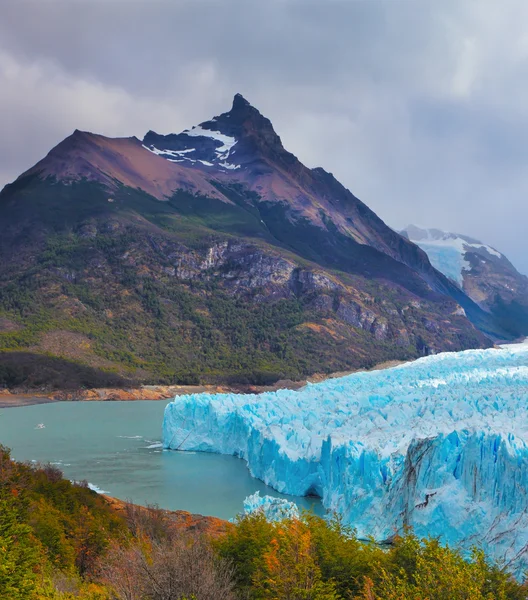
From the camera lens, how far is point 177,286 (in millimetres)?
109125

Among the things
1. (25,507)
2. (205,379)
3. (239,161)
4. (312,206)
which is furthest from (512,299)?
(25,507)

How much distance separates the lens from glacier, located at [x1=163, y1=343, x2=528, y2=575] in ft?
67.9

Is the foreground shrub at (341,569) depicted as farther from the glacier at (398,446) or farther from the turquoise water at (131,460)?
→ the turquoise water at (131,460)

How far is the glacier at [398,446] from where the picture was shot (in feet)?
67.9

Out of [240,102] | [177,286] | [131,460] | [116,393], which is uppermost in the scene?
[240,102]

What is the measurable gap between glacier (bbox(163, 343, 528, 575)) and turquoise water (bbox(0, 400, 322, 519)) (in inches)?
64.5

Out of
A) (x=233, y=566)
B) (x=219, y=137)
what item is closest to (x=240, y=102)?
(x=219, y=137)

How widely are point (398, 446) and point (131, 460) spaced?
65.7 feet

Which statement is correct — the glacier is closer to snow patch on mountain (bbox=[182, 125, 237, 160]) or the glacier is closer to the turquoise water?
the turquoise water

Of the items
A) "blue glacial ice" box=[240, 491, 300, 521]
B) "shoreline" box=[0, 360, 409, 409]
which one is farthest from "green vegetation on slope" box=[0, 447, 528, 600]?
"shoreline" box=[0, 360, 409, 409]

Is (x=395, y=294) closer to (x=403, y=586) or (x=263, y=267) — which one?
(x=263, y=267)

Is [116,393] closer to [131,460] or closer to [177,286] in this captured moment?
[177,286]

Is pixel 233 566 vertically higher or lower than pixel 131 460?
higher

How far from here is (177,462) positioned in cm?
3869
